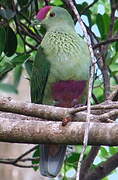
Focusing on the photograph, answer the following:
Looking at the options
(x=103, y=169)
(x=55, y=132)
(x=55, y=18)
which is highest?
(x=55, y=132)

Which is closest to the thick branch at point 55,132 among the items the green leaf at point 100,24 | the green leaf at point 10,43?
the green leaf at point 10,43

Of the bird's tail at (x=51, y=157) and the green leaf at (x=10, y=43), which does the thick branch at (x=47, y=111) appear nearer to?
the bird's tail at (x=51, y=157)

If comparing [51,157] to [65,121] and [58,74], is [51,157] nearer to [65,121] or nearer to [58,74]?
[58,74]

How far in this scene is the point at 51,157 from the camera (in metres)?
2.16

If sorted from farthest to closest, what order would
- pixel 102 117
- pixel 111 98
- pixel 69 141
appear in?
1. pixel 111 98
2. pixel 102 117
3. pixel 69 141

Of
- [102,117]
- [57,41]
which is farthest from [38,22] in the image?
[102,117]

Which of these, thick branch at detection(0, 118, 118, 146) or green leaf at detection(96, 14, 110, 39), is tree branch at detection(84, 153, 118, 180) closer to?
green leaf at detection(96, 14, 110, 39)

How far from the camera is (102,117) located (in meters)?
1.48

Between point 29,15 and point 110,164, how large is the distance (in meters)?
0.82

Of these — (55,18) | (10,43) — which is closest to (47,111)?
(10,43)

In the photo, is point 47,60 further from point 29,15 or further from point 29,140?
point 29,140

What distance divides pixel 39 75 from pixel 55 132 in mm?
878

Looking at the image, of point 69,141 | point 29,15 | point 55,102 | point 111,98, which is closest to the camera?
point 69,141

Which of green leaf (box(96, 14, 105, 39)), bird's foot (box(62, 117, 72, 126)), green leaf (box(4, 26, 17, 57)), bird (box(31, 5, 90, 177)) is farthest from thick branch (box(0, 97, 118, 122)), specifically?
green leaf (box(96, 14, 105, 39))
